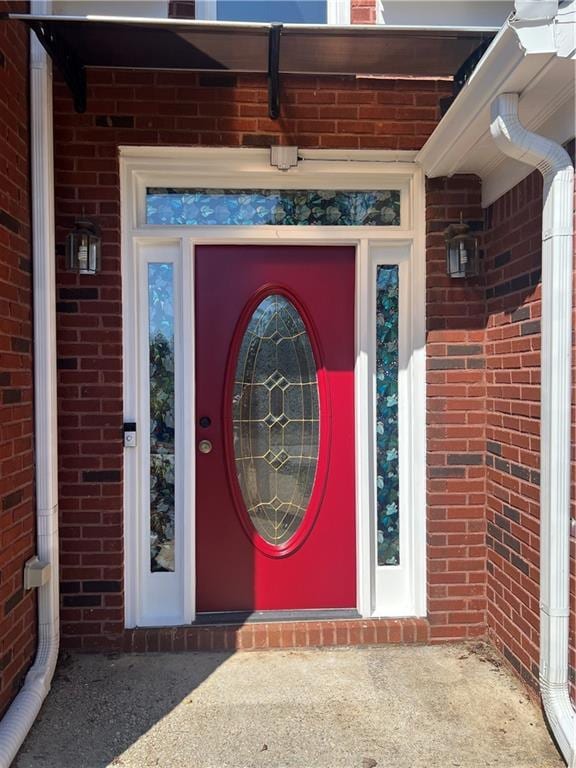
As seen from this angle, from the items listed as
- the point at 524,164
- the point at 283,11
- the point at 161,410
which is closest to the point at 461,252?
the point at 524,164

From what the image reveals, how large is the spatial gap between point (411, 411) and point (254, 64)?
1912 mm

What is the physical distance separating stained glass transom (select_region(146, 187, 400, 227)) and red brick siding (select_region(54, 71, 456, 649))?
0.26 m

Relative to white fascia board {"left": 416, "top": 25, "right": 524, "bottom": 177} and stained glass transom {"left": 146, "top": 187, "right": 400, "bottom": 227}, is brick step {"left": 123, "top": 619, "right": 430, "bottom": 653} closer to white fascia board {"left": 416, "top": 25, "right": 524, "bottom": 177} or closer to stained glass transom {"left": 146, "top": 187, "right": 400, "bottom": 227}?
stained glass transom {"left": 146, "top": 187, "right": 400, "bottom": 227}

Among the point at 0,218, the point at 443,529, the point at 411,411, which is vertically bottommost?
the point at 443,529

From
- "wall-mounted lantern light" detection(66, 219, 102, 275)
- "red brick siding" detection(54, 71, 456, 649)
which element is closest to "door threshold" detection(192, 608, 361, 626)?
"red brick siding" detection(54, 71, 456, 649)

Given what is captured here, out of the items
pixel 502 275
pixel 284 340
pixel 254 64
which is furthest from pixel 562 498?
pixel 254 64

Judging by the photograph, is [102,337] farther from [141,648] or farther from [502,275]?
[502,275]

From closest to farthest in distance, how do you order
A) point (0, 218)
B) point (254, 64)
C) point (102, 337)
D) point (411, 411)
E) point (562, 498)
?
point (562, 498), point (0, 218), point (254, 64), point (102, 337), point (411, 411)

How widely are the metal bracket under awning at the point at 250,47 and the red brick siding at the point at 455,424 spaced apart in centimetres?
62

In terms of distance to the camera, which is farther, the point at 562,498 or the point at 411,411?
the point at 411,411

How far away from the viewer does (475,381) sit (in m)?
2.85

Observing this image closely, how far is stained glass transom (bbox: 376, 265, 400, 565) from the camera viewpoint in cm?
298

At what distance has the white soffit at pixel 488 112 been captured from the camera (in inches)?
74.7

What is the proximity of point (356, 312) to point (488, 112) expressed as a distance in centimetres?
114
